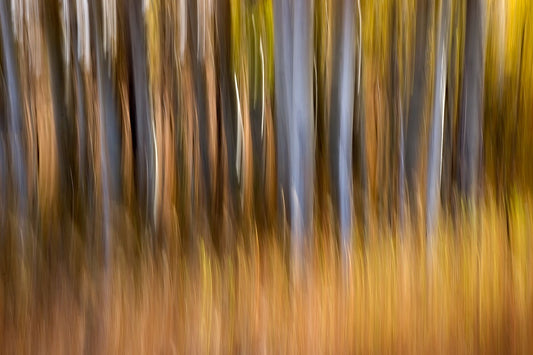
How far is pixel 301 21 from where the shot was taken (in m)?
0.34

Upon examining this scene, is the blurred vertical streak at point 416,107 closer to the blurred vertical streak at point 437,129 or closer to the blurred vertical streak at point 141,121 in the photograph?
the blurred vertical streak at point 437,129

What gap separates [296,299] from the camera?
0.36m

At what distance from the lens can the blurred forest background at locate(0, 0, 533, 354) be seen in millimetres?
322

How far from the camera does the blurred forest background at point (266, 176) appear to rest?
1.06 feet

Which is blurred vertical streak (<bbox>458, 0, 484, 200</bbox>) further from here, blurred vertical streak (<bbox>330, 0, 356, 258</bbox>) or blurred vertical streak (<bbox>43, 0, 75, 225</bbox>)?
blurred vertical streak (<bbox>43, 0, 75, 225</bbox>)

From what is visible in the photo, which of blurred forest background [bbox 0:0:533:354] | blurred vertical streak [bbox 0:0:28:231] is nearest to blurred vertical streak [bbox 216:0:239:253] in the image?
blurred forest background [bbox 0:0:533:354]

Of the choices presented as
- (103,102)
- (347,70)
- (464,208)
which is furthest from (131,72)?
(464,208)

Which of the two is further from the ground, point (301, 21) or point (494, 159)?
point (301, 21)

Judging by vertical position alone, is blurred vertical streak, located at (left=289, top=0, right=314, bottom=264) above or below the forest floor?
above

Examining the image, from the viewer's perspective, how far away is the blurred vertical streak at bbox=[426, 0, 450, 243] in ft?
1.19

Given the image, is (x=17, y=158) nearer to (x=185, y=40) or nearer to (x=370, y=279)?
(x=185, y=40)

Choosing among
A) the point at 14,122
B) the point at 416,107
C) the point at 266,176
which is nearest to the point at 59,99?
the point at 14,122

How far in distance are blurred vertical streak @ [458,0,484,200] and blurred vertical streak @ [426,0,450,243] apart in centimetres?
2

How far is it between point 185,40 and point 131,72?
41 millimetres
